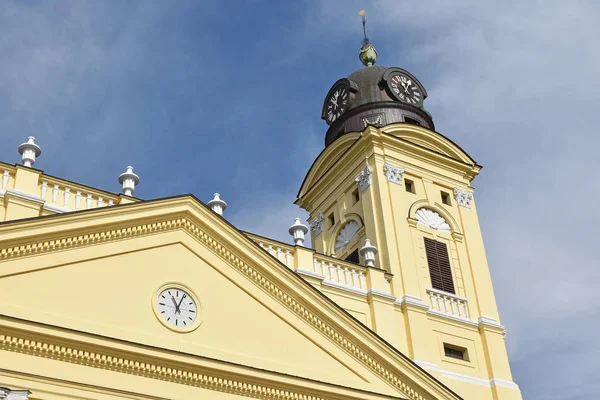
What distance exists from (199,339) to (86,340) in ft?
9.04

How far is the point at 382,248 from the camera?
86.2 ft

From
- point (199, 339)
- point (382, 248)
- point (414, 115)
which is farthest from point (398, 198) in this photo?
point (199, 339)

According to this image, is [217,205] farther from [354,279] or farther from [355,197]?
[355,197]

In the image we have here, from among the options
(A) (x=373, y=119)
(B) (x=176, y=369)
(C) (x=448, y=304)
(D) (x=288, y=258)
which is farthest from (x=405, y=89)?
(B) (x=176, y=369)

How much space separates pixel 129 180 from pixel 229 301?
4.33 metres

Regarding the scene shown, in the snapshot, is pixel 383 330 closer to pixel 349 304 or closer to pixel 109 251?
pixel 349 304

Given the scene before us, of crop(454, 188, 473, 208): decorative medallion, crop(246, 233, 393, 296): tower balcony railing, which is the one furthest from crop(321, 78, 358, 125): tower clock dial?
crop(246, 233, 393, 296): tower balcony railing

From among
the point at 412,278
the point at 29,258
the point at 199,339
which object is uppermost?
the point at 412,278

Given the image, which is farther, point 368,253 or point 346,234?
point 346,234

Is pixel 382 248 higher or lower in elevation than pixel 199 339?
higher

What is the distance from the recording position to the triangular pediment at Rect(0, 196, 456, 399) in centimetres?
1695

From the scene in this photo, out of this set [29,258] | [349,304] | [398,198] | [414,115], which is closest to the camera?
[29,258]

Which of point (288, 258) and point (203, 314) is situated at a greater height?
point (288, 258)

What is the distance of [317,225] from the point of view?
3067cm
